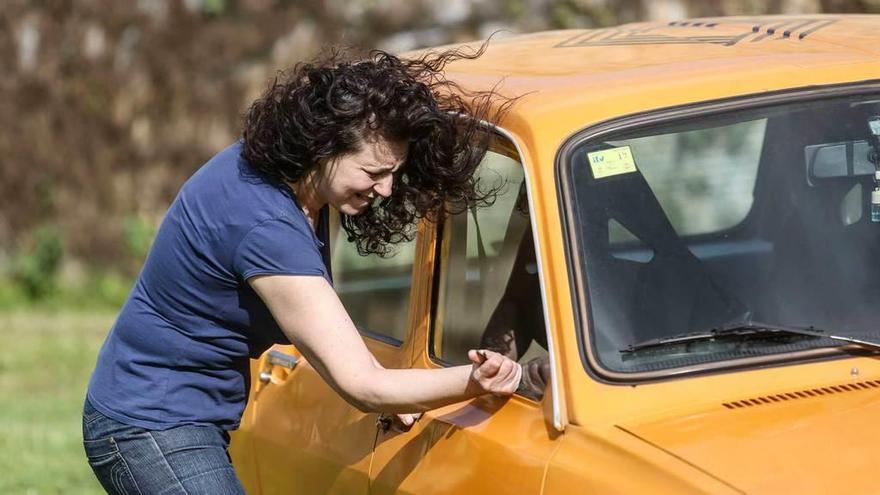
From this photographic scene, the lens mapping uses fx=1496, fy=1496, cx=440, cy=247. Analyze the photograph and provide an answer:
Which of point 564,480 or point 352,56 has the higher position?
point 352,56

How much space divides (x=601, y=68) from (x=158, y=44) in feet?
24.4

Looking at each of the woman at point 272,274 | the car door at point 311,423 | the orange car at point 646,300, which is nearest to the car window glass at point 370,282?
the car door at point 311,423

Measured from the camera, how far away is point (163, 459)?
341 centimetres

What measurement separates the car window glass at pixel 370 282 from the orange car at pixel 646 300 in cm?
58

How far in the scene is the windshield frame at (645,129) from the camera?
3189 millimetres

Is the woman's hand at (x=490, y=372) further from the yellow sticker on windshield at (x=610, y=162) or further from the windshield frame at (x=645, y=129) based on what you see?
the yellow sticker on windshield at (x=610, y=162)

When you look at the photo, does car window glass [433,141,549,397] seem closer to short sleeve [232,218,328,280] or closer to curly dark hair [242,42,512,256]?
curly dark hair [242,42,512,256]

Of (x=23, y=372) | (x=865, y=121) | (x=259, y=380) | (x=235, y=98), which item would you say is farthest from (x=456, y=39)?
(x=865, y=121)

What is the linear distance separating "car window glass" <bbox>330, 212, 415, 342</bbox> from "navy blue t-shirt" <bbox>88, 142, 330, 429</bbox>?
1.00 meters

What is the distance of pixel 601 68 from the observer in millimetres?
3699

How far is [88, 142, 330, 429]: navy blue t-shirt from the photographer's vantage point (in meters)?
3.22

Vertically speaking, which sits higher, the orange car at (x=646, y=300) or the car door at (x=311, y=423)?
the orange car at (x=646, y=300)

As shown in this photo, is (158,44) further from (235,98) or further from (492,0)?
(492,0)

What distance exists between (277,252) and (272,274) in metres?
0.05
